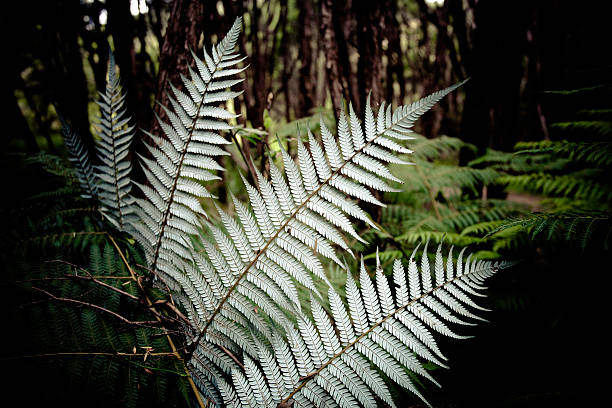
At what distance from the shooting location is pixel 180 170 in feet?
2.23

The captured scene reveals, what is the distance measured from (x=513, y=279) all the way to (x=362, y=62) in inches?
50.1

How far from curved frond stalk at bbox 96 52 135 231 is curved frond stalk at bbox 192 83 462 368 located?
31 cm

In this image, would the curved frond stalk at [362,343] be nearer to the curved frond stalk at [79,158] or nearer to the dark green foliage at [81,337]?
the dark green foliage at [81,337]

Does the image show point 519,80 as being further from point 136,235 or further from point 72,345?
point 72,345

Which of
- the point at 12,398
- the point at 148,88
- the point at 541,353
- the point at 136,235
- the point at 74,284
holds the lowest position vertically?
the point at 541,353

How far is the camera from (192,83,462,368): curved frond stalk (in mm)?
568

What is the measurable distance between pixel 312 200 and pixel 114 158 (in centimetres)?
51

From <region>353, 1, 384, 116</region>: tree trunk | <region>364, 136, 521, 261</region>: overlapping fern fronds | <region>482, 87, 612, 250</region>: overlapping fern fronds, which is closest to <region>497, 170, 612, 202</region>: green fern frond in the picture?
<region>482, 87, 612, 250</region>: overlapping fern fronds

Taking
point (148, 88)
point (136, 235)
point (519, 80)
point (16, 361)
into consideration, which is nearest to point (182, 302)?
point (136, 235)

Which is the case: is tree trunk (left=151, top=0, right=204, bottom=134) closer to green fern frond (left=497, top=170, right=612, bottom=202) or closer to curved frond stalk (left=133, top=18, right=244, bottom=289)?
curved frond stalk (left=133, top=18, right=244, bottom=289)

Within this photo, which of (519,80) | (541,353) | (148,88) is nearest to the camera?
(541,353)

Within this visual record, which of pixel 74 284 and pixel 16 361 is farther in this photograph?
pixel 74 284

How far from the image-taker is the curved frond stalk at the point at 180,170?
25.4 inches

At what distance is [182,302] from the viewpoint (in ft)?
2.17
